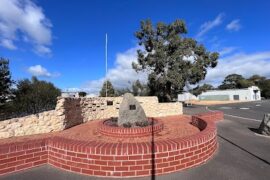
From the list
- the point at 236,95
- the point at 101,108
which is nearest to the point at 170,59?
the point at 101,108

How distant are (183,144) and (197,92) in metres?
22.8

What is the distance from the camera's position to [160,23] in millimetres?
22141

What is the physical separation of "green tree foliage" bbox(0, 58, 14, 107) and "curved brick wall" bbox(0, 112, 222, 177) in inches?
549

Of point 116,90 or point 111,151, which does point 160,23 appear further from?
point 111,151

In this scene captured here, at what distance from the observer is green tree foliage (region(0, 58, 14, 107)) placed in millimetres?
16969

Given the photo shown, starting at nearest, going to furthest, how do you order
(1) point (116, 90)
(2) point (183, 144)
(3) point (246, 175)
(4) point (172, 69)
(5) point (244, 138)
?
(3) point (246, 175) → (2) point (183, 144) → (5) point (244, 138) → (4) point (172, 69) → (1) point (116, 90)

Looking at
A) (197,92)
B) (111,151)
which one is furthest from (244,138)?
(197,92)

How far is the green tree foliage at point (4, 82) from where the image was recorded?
17.0 m

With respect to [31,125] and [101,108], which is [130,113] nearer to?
[31,125]

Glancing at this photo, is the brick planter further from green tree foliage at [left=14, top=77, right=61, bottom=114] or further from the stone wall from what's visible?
green tree foliage at [left=14, top=77, right=61, bottom=114]

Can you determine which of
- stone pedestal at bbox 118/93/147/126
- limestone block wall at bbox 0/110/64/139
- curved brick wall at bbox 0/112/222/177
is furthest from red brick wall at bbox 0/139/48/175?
limestone block wall at bbox 0/110/64/139

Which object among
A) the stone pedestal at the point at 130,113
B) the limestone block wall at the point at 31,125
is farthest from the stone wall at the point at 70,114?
the stone pedestal at the point at 130,113

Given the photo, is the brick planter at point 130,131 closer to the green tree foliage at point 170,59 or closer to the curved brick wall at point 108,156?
the curved brick wall at point 108,156

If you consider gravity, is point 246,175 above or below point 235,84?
below
